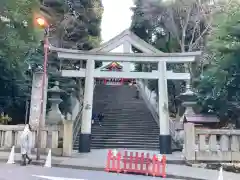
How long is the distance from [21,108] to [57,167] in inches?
433

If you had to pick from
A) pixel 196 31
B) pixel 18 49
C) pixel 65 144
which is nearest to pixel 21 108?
pixel 18 49

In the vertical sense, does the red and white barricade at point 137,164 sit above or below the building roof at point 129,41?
below

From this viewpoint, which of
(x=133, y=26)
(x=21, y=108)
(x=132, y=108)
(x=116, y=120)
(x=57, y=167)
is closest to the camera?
(x=57, y=167)

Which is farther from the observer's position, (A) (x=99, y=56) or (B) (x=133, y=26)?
(B) (x=133, y=26)

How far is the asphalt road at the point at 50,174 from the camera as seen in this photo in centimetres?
1042

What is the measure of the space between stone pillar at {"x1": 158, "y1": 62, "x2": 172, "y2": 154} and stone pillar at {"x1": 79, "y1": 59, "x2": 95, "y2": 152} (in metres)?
4.25

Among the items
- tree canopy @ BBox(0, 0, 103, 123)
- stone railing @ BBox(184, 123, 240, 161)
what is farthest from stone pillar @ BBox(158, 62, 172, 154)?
tree canopy @ BBox(0, 0, 103, 123)

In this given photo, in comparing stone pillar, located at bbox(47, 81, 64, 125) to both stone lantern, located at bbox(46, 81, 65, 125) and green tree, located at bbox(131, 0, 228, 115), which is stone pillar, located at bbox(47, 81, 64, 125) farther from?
green tree, located at bbox(131, 0, 228, 115)

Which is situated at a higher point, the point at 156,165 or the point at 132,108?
the point at 132,108

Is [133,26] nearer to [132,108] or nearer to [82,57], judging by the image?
[132,108]

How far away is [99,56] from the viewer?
2034 cm

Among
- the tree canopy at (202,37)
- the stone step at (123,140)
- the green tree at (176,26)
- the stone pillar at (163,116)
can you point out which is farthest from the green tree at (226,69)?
the green tree at (176,26)

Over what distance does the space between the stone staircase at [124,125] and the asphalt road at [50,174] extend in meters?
9.06

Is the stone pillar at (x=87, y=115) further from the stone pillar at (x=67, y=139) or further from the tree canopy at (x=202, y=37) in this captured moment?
the tree canopy at (x=202, y=37)
